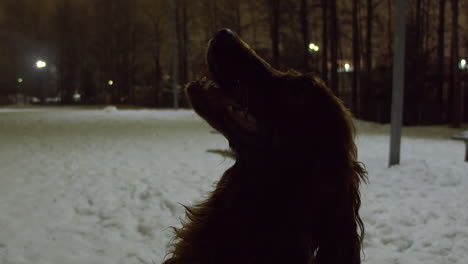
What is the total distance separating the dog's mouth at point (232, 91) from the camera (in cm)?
165

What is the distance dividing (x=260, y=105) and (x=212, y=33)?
96.8ft

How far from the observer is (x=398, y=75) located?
24.4 feet

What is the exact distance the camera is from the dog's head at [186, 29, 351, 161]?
65.0 inches

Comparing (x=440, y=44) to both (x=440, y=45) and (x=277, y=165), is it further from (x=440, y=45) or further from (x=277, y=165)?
(x=277, y=165)

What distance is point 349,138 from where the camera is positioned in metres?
1.65

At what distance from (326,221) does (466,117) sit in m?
21.9

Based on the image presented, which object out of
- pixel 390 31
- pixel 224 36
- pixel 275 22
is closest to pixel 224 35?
pixel 224 36

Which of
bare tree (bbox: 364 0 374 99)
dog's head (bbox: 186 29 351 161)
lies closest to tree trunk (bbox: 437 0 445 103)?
bare tree (bbox: 364 0 374 99)

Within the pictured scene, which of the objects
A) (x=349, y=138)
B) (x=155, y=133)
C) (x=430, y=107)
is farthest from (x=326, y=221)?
(x=430, y=107)

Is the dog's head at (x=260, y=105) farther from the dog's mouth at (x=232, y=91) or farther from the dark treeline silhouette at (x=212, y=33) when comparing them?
the dark treeline silhouette at (x=212, y=33)

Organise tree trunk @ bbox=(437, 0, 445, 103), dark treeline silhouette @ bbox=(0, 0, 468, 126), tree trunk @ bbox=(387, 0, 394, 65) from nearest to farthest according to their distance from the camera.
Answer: tree trunk @ bbox=(437, 0, 445, 103) → dark treeline silhouette @ bbox=(0, 0, 468, 126) → tree trunk @ bbox=(387, 0, 394, 65)

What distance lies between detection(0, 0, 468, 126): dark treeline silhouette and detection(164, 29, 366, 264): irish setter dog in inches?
700

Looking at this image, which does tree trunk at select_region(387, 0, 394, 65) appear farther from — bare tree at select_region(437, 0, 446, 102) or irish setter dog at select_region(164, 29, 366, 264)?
irish setter dog at select_region(164, 29, 366, 264)

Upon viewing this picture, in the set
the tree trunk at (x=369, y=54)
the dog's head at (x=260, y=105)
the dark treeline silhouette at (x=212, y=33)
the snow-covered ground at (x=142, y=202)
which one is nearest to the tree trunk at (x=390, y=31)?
the dark treeline silhouette at (x=212, y=33)
